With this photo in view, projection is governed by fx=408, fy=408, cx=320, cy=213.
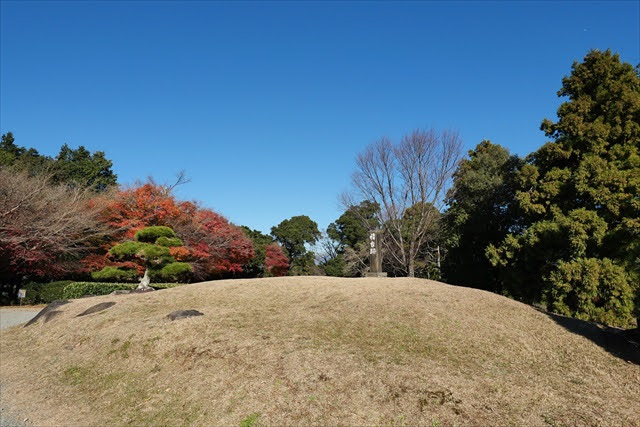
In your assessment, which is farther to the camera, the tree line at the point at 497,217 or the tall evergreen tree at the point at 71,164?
the tall evergreen tree at the point at 71,164

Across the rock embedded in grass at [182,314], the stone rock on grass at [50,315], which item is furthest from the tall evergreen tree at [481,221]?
the stone rock on grass at [50,315]

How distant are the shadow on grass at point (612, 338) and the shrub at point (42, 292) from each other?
744 inches

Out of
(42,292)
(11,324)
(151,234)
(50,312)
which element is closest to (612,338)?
(50,312)

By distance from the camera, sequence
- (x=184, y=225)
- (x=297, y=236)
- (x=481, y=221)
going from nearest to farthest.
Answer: (x=481, y=221) < (x=184, y=225) < (x=297, y=236)

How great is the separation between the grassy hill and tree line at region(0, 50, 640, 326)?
2367mm

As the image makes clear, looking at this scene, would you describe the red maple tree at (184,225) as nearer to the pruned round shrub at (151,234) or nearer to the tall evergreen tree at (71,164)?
the pruned round shrub at (151,234)

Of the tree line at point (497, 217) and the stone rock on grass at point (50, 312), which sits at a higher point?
Result: the tree line at point (497, 217)

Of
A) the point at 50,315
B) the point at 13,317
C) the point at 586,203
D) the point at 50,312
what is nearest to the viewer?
the point at 50,315

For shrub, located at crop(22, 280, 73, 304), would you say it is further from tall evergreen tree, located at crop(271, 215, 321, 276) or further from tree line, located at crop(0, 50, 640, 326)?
tall evergreen tree, located at crop(271, 215, 321, 276)

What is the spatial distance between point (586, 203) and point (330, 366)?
10.3 metres

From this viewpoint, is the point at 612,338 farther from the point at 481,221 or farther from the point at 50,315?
the point at 50,315

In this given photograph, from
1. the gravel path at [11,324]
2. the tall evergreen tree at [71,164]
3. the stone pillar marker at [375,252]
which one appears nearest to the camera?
the gravel path at [11,324]

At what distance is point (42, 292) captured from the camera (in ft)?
61.7

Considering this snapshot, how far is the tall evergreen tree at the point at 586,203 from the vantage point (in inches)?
432
